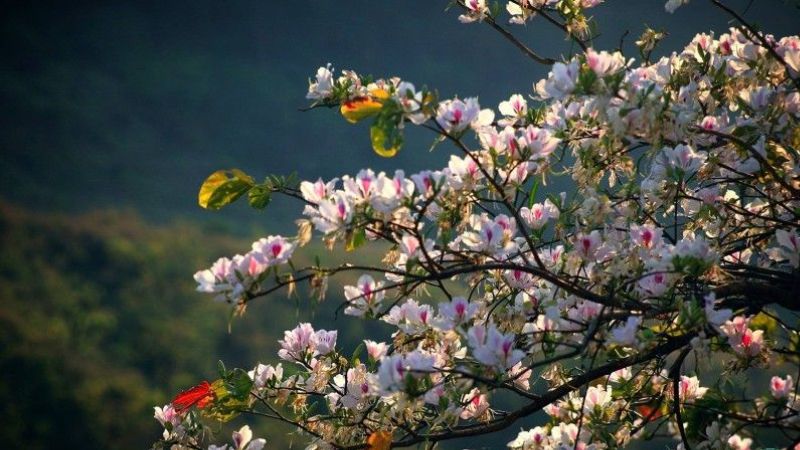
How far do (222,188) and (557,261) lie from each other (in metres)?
0.67

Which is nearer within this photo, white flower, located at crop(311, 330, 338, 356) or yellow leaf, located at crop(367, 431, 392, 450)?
yellow leaf, located at crop(367, 431, 392, 450)

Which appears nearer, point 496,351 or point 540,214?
point 496,351

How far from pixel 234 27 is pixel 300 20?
0.97 m

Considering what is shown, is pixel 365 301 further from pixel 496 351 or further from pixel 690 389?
pixel 690 389

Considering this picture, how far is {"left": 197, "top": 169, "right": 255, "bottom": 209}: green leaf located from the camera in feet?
4.03

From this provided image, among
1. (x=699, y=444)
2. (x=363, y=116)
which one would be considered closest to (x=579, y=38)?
(x=363, y=116)

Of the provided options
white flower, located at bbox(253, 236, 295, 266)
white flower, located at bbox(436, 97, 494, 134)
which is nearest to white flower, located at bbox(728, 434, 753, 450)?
white flower, located at bbox(436, 97, 494, 134)

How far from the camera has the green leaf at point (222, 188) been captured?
1229 millimetres

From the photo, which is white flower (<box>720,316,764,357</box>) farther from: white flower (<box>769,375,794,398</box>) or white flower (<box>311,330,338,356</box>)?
white flower (<box>311,330,338,356</box>)

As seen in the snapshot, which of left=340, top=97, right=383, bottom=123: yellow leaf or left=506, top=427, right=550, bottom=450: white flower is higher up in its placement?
left=340, top=97, right=383, bottom=123: yellow leaf

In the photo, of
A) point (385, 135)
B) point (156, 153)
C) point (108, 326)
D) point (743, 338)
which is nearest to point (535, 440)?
point (743, 338)

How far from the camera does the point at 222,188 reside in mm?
1236

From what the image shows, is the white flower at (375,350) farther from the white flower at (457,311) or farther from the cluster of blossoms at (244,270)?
the cluster of blossoms at (244,270)

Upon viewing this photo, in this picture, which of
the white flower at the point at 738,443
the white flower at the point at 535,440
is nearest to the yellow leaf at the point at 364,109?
the white flower at the point at 535,440
